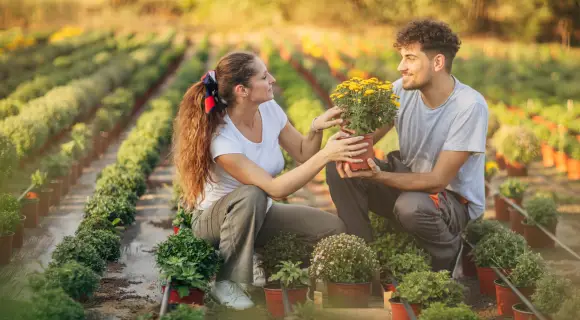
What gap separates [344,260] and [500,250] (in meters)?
1.10

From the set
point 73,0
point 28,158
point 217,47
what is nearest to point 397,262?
point 28,158

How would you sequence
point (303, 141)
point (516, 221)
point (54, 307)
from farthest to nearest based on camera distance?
point (516, 221), point (303, 141), point (54, 307)

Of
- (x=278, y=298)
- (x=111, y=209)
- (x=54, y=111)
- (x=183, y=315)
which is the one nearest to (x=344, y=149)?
(x=278, y=298)

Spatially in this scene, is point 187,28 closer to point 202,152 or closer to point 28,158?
point 28,158

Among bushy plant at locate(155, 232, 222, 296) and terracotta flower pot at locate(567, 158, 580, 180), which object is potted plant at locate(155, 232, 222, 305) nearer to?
bushy plant at locate(155, 232, 222, 296)

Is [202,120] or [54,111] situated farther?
[54,111]

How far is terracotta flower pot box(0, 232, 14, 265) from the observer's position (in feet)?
18.0

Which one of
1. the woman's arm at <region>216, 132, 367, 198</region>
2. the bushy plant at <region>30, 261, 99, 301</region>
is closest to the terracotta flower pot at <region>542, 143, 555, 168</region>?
the woman's arm at <region>216, 132, 367, 198</region>

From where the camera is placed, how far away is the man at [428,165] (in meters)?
4.76

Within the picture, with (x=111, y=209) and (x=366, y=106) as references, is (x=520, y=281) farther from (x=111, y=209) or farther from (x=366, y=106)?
(x=111, y=209)

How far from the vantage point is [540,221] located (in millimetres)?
6328

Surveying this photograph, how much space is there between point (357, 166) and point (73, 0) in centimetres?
4736

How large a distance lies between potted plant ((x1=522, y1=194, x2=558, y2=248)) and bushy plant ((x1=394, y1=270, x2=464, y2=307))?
228 centimetres

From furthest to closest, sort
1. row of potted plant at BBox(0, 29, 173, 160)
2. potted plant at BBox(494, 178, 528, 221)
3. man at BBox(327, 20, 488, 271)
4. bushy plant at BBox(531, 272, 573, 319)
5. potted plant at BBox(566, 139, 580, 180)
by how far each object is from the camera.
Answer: potted plant at BBox(566, 139, 580, 180) → row of potted plant at BBox(0, 29, 173, 160) → potted plant at BBox(494, 178, 528, 221) → man at BBox(327, 20, 488, 271) → bushy plant at BBox(531, 272, 573, 319)
